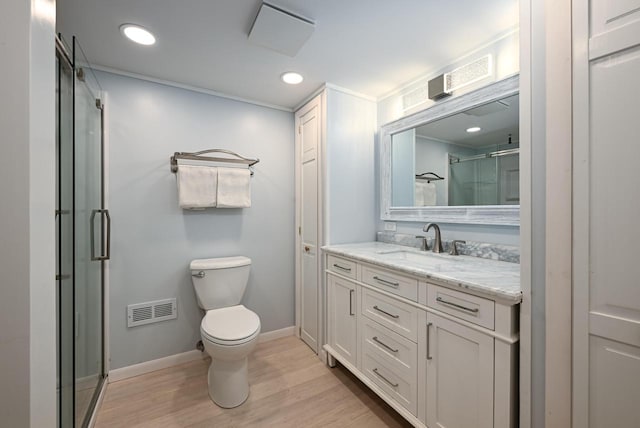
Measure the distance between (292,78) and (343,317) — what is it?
1798mm

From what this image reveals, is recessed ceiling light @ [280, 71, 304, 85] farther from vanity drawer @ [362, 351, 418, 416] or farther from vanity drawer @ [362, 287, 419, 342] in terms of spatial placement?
vanity drawer @ [362, 351, 418, 416]

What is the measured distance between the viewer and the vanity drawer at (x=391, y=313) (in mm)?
1331

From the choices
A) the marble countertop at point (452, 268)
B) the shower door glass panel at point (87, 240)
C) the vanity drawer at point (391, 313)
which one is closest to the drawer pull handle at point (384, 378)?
the vanity drawer at point (391, 313)

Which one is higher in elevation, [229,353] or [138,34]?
[138,34]

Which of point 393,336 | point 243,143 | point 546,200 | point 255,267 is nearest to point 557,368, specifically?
point 546,200

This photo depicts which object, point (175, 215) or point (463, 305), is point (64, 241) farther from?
point (463, 305)

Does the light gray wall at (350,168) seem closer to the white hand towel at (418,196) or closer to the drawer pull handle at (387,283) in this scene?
the white hand towel at (418,196)

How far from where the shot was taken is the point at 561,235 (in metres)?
0.85

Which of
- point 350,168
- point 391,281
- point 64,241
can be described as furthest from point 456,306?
point 64,241

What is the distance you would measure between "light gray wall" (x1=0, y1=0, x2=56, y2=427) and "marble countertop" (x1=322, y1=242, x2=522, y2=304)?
134 cm

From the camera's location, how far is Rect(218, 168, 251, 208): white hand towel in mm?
2115

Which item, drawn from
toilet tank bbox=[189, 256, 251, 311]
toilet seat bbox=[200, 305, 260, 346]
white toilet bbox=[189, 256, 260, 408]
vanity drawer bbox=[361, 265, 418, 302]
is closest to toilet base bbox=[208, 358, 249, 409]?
white toilet bbox=[189, 256, 260, 408]

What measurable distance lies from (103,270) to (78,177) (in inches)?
31.3

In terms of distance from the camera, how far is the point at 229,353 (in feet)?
5.07
